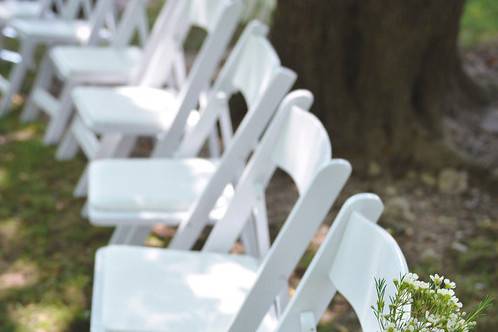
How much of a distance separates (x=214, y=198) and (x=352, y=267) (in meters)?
1.17

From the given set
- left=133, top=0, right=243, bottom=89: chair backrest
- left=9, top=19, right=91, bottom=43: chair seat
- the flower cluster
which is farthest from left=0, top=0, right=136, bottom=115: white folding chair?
the flower cluster

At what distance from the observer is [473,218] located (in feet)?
14.3

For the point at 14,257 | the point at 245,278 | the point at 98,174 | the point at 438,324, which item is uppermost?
the point at 438,324

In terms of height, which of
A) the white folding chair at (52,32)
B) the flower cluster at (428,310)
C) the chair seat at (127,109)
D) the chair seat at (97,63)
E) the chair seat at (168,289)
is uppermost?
the flower cluster at (428,310)

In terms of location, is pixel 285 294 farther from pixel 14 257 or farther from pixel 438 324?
pixel 14 257

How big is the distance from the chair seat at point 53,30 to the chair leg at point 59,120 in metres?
0.47

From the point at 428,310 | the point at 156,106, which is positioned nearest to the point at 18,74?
the point at 156,106

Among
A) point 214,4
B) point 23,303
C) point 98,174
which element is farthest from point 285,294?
point 214,4

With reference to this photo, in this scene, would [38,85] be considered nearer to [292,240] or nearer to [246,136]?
[246,136]

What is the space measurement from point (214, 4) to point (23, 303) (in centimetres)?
146

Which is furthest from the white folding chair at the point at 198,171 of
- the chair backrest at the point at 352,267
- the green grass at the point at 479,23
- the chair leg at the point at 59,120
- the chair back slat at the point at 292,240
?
the green grass at the point at 479,23

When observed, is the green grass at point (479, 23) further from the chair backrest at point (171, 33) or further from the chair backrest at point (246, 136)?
the chair backrest at point (246, 136)

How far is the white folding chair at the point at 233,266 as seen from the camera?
235 centimetres

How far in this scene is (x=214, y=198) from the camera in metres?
3.17
